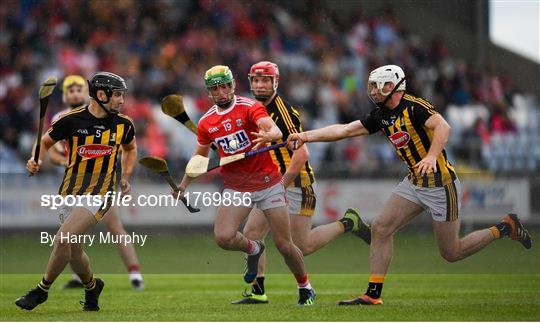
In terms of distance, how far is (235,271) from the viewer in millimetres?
13734

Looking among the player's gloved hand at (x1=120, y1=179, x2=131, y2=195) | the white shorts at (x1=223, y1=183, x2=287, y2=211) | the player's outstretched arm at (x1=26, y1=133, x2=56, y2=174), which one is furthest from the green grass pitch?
the player's outstretched arm at (x1=26, y1=133, x2=56, y2=174)

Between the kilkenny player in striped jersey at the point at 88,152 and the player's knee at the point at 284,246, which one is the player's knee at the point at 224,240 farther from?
the kilkenny player in striped jersey at the point at 88,152

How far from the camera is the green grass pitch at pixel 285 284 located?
9281mm

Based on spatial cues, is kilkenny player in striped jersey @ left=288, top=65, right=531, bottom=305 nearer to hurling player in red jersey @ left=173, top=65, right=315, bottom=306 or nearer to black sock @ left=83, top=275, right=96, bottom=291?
hurling player in red jersey @ left=173, top=65, right=315, bottom=306

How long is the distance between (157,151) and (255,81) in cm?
798

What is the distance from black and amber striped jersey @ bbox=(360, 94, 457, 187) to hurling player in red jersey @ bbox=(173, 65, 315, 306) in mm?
949

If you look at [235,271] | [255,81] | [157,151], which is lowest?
[235,271]

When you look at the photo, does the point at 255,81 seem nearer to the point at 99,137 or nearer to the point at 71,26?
the point at 99,137

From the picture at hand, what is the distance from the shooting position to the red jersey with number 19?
31.7ft

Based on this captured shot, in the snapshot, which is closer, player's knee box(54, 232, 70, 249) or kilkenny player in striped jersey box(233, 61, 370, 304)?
player's knee box(54, 232, 70, 249)

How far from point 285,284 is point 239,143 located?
325cm

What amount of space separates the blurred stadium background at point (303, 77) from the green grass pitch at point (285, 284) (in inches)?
28.1

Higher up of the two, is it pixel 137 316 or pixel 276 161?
pixel 276 161

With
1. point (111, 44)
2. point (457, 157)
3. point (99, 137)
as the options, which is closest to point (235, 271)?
point (99, 137)
